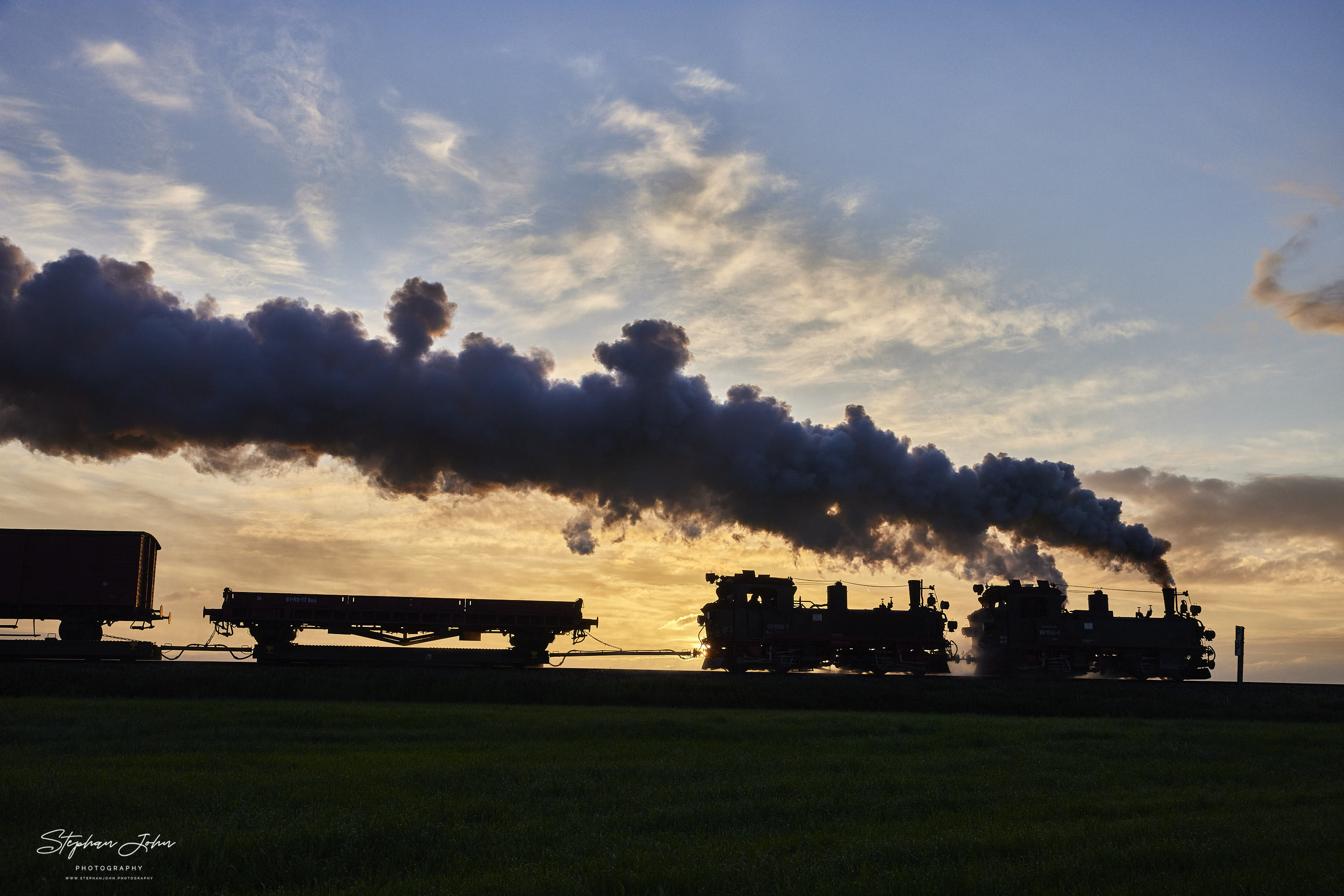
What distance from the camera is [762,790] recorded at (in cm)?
1405

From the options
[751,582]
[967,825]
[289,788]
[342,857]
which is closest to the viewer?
[342,857]

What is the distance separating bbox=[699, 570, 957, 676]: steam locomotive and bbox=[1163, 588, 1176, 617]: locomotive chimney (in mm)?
10382

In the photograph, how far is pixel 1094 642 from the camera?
41812 millimetres

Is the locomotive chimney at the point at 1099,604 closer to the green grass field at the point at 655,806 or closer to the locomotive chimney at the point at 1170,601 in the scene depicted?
the locomotive chimney at the point at 1170,601

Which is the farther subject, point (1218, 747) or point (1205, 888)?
point (1218, 747)

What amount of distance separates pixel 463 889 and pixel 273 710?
1636cm

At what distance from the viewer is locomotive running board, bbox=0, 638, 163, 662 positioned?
35688 mm

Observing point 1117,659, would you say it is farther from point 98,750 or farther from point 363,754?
point 98,750

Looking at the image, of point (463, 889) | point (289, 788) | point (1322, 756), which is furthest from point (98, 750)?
point (1322, 756)

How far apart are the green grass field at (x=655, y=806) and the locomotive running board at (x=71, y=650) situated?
1600 centimetres

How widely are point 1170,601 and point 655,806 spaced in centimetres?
3928
